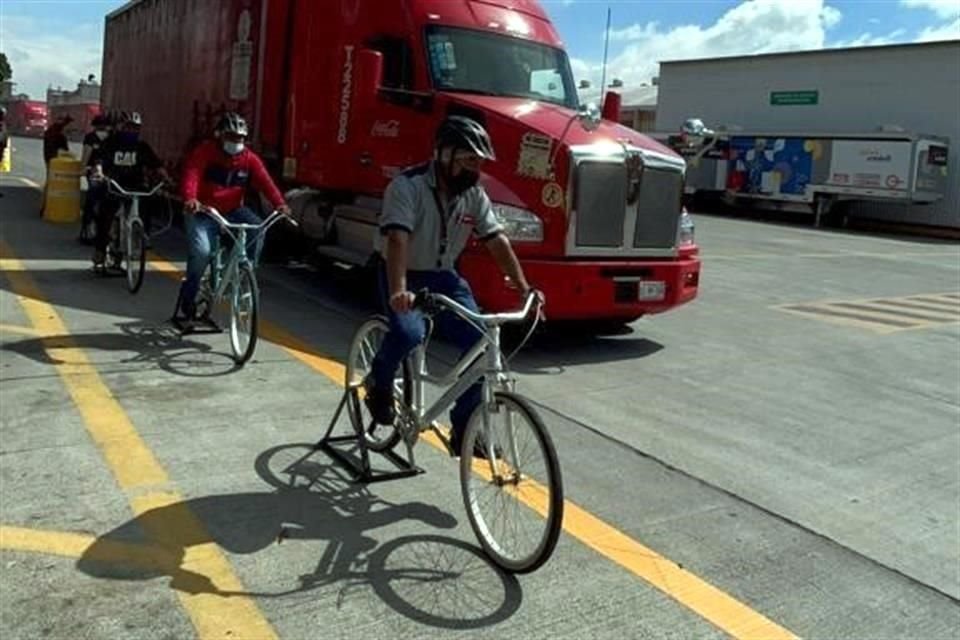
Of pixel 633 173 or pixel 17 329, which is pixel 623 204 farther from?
pixel 17 329

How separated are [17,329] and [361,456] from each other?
405 cm

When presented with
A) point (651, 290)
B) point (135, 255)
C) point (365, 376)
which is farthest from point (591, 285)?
point (135, 255)

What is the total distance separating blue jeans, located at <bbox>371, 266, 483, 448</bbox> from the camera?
4.33 meters

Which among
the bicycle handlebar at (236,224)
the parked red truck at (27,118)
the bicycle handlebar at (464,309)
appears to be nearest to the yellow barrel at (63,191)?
the bicycle handlebar at (236,224)

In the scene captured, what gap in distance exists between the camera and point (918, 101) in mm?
33094

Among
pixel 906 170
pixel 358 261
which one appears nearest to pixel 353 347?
pixel 358 261

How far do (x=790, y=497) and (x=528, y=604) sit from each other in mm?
2092

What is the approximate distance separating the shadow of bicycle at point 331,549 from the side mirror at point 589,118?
448 cm

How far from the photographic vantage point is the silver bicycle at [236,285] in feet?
22.6

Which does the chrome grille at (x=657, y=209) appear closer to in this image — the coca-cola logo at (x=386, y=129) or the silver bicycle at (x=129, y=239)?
the coca-cola logo at (x=386, y=129)

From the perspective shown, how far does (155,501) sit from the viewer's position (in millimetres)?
4395

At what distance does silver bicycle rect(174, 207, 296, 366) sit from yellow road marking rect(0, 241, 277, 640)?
3.38 ft

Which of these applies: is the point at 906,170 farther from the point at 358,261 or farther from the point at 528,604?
the point at 528,604

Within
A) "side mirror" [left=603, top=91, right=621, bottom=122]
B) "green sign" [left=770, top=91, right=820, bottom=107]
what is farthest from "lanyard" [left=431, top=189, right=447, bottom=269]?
"green sign" [left=770, top=91, right=820, bottom=107]
